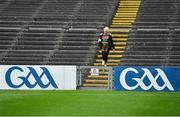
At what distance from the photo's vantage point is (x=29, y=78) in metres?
24.6

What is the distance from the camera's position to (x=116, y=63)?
31.1 metres

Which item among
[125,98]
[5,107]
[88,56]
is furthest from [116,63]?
[5,107]

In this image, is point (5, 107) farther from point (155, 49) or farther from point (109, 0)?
point (109, 0)

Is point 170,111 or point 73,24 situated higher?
point 73,24

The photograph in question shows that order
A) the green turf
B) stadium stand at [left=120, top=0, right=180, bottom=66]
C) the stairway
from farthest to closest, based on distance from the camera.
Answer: stadium stand at [left=120, top=0, right=180, bottom=66], the stairway, the green turf

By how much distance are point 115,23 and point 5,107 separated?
19782 mm

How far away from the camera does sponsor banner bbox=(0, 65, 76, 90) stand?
2462cm

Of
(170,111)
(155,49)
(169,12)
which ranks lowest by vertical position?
(170,111)

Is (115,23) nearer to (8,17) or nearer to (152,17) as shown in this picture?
(152,17)

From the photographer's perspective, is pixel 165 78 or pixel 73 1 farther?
pixel 73 1

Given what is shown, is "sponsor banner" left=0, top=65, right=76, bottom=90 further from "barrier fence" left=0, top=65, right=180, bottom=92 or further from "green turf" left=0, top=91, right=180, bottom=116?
"green turf" left=0, top=91, right=180, bottom=116

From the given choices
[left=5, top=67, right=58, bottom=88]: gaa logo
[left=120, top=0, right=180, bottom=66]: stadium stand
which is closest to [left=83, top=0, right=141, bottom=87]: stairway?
[left=120, top=0, right=180, bottom=66]: stadium stand

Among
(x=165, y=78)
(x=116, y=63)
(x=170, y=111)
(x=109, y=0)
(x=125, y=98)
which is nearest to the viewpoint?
(x=170, y=111)

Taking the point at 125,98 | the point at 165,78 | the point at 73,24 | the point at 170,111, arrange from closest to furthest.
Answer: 1. the point at 170,111
2. the point at 125,98
3. the point at 165,78
4. the point at 73,24
